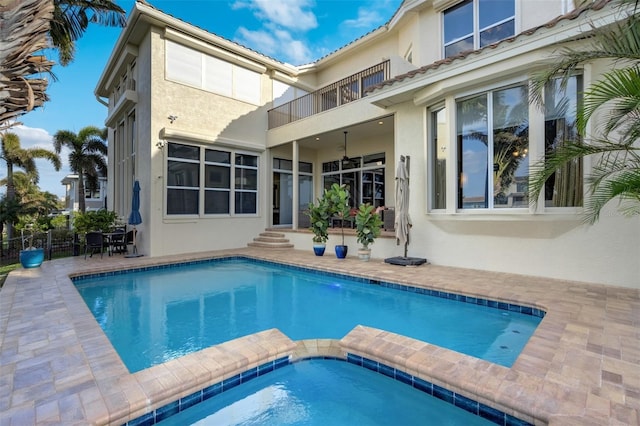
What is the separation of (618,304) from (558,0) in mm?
7388

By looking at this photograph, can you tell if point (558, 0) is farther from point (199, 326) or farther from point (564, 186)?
point (199, 326)

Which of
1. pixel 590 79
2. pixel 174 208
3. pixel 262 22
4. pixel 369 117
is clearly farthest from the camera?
pixel 262 22

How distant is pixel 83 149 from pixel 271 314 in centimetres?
2552

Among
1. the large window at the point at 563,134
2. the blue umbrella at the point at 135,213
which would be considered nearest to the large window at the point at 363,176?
the large window at the point at 563,134

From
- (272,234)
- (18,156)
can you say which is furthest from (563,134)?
(18,156)

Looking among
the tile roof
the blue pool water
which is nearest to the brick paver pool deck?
the blue pool water

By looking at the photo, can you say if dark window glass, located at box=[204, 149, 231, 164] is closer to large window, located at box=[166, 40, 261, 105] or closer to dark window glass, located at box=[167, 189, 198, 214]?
dark window glass, located at box=[167, 189, 198, 214]

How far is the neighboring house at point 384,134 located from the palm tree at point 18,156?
29.1 ft

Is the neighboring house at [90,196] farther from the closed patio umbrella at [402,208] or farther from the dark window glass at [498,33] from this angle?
the dark window glass at [498,33]

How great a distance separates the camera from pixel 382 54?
43.7 feet

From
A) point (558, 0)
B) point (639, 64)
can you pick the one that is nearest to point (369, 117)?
point (558, 0)

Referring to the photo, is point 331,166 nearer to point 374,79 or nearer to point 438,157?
point 374,79

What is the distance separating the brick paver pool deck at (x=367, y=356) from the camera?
2613mm

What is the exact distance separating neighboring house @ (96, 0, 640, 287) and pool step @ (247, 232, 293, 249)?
38 cm
